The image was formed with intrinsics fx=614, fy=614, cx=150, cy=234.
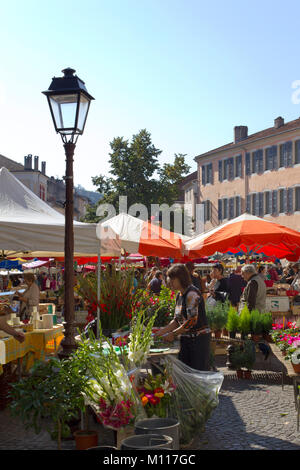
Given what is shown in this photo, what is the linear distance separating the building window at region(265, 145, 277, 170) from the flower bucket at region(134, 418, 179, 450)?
129ft

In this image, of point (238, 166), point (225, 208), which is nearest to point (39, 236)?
point (238, 166)

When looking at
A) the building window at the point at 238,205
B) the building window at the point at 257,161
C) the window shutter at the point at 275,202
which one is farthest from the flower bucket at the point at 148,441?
the building window at the point at 238,205

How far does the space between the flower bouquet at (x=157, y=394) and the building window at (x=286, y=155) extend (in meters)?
37.1

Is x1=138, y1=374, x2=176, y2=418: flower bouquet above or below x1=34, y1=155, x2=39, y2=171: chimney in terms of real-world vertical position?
below

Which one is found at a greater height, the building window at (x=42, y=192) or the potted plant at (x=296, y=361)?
the building window at (x=42, y=192)

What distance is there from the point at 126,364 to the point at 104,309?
86.3 inches

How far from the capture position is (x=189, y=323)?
6.36 m

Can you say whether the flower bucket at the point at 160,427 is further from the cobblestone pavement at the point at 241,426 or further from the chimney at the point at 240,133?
the chimney at the point at 240,133

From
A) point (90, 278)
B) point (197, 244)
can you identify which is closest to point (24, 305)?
point (197, 244)

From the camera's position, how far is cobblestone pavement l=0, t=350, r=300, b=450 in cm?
586

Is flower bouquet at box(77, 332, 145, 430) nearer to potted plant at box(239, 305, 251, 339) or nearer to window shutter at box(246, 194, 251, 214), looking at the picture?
potted plant at box(239, 305, 251, 339)

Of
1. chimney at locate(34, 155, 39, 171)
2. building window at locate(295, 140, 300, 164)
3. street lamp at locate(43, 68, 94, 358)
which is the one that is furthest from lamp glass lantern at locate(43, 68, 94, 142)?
chimney at locate(34, 155, 39, 171)

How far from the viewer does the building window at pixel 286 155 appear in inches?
1626

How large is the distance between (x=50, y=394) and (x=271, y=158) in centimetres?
4063
